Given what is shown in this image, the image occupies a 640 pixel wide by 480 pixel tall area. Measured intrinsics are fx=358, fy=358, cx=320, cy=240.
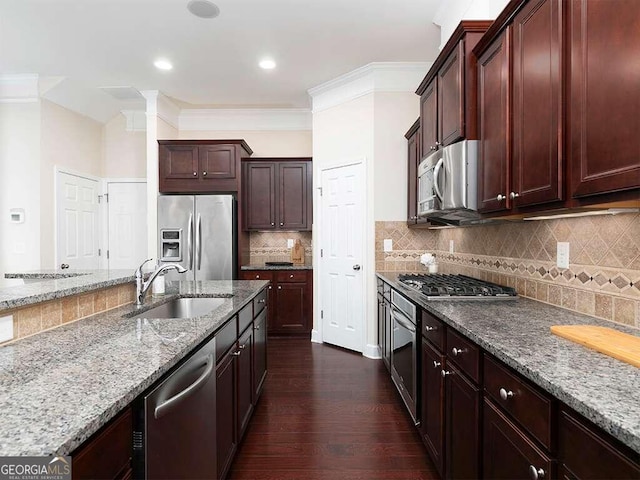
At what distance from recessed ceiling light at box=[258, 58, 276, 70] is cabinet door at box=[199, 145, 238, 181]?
1193 millimetres

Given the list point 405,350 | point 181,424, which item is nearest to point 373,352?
point 405,350

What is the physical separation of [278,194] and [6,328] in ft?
12.4

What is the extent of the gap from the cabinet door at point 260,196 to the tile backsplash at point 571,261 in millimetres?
2658

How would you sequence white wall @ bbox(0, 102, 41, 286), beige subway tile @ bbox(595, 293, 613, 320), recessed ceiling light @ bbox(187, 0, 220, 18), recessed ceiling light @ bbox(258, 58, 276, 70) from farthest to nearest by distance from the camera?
white wall @ bbox(0, 102, 41, 286)
recessed ceiling light @ bbox(258, 58, 276, 70)
recessed ceiling light @ bbox(187, 0, 220, 18)
beige subway tile @ bbox(595, 293, 613, 320)

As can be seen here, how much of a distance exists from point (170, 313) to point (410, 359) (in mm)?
1571

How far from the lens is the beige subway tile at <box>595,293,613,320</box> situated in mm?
1494

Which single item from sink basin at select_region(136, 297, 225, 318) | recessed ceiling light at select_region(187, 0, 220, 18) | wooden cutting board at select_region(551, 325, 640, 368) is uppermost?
recessed ceiling light at select_region(187, 0, 220, 18)

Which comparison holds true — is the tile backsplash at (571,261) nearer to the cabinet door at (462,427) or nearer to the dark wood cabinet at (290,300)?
the cabinet door at (462,427)

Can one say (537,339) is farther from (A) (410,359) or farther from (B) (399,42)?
(B) (399,42)

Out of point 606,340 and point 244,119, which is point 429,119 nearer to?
point 606,340

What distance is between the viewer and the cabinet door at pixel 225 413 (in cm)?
166

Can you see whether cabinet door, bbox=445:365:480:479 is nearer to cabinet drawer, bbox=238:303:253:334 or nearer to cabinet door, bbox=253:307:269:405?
cabinet drawer, bbox=238:303:253:334

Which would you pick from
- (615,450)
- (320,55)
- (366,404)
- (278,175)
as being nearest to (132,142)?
(278,175)

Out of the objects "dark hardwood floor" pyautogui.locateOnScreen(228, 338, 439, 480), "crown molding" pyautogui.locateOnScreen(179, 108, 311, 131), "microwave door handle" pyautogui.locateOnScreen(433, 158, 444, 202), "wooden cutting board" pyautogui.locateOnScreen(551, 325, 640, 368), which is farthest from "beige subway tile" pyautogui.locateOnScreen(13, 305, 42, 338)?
"crown molding" pyautogui.locateOnScreen(179, 108, 311, 131)
